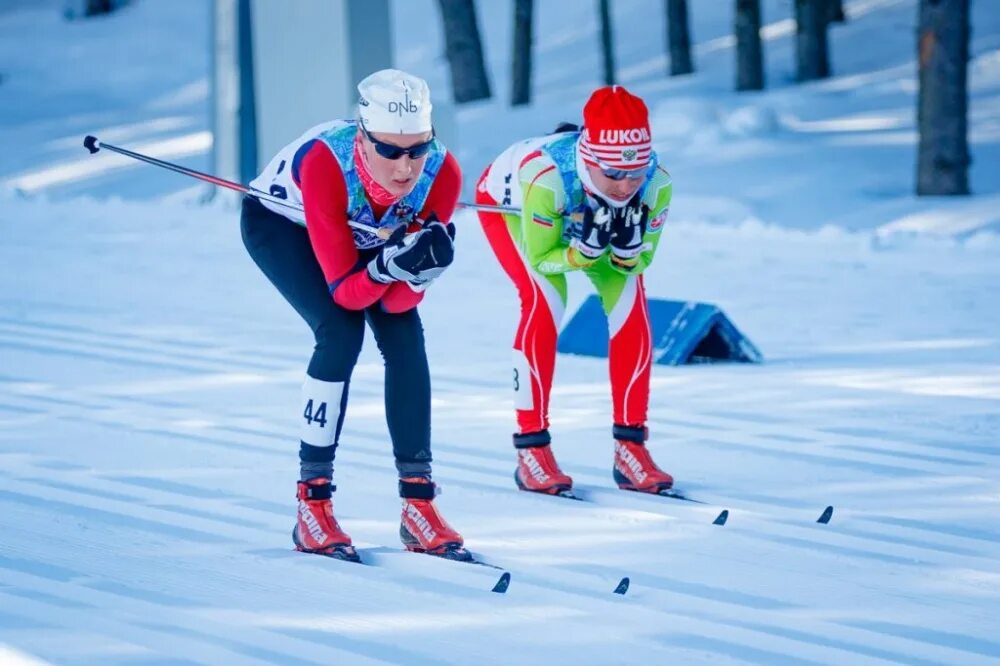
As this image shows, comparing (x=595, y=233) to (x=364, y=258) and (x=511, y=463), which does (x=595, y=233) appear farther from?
(x=511, y=463)

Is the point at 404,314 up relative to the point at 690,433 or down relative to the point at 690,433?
up

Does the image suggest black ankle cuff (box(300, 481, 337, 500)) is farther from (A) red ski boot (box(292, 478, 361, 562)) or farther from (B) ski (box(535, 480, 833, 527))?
(B) ski (box(535, 480, 833, 527))

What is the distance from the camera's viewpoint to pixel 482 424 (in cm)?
702

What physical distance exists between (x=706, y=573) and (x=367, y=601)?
105 centimetres

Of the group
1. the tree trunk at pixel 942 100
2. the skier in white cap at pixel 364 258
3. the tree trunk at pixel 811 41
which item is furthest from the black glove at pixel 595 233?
the tree trunk at pixel 811 41

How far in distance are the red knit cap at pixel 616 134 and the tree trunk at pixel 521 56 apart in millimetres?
19211

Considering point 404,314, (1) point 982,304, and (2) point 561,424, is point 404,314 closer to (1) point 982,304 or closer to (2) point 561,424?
(2) point 561,424

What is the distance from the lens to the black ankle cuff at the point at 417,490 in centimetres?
494

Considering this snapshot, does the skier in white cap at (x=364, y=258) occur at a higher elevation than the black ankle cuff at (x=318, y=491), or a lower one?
higher

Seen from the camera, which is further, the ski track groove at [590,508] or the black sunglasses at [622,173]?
the black sunglasses at [622,173]

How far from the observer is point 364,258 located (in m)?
4.86

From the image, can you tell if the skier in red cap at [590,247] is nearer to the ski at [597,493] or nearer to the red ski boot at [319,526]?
the ski at [597,493]

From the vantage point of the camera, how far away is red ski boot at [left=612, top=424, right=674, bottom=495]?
577 cm

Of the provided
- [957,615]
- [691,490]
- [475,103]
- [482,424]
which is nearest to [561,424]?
[482,424]
